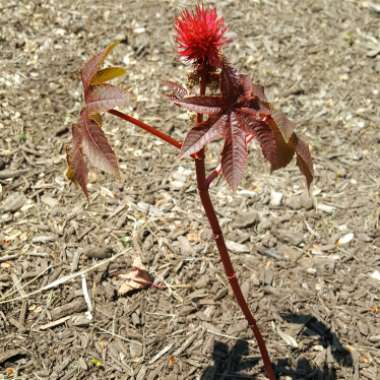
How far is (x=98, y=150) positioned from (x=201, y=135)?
0.32 metres

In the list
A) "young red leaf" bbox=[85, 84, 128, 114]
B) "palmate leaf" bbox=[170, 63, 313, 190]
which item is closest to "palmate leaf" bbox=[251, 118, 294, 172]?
"palmate leaf" bbox=[170, 63, 313, 190]

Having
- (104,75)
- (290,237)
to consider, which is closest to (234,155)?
(104,75)

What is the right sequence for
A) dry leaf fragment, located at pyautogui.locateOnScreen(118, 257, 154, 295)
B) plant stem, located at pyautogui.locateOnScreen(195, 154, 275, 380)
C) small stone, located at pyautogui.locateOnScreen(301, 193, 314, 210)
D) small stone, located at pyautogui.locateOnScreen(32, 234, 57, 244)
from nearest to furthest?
1. plant stem, located at pyautogui.locateOnScreen(195, 154, 275, 380)
2. dry leaf fragment, located at pyautogui.locateOnScreen(118, 257, 154, 295)
3. small stone, located at pyautogui.locateOnScreen(32, 234, 57, 244)
4. small stone, located at pyautogui.locateOnScreen(301, 193, 314, 210)

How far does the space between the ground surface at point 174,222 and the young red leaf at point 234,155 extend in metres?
1.20

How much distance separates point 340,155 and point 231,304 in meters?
1.28

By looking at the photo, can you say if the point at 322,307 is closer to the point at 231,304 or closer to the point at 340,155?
the point at 231,304

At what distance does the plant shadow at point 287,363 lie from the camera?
2453 millimetres

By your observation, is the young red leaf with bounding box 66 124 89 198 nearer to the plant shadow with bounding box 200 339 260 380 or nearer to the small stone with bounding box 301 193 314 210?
the plant shadow with bounding box 200 339 260 380

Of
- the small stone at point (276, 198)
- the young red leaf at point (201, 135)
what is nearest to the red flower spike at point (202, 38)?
the young red leaf at point (201, 135)

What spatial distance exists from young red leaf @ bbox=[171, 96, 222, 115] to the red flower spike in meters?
0.10

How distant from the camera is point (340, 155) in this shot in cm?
345

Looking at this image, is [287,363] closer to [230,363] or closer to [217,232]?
[230,363]

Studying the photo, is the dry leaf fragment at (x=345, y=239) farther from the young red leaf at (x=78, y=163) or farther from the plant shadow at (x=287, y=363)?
the young red leaf at (x=78, y=163)

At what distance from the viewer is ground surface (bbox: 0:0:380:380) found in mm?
2539
